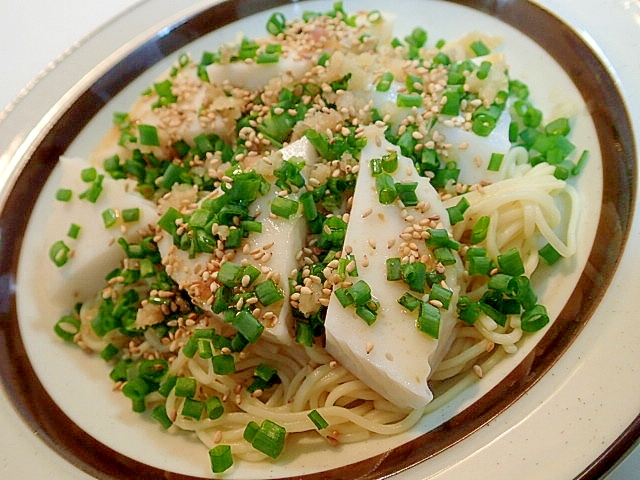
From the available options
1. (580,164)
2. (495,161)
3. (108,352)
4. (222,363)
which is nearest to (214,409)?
(222,363)

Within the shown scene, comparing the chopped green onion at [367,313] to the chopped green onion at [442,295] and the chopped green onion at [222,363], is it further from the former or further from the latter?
the chopped green onion at [222,363]

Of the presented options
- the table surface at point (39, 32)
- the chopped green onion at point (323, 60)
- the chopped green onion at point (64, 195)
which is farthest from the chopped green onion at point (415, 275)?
the table surface at point (39, 32)

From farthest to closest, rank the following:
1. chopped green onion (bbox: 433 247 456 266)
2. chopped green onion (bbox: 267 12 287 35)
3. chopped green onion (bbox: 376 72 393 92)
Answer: chopped green onion (bbox: 267 12 287 35), chopped green onion (bbox: 376 72 393 92), chopped green onion (bbox: 433 247 456 266)

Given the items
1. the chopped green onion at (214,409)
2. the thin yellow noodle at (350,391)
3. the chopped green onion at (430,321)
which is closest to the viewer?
the chopped green onion at (430,321)

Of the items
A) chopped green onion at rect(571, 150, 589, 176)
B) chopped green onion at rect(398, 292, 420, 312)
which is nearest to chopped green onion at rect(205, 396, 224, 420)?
chopped green onion at rect(398, 292, 420, 312)

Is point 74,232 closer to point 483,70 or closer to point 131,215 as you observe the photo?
point 131,215

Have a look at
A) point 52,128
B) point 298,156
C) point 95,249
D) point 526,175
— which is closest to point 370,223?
point 298,156

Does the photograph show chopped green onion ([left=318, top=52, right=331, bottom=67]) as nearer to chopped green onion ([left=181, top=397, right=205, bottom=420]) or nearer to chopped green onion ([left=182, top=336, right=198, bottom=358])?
chopped green onion ([left=182, top=336, right=198, bottom=358])
